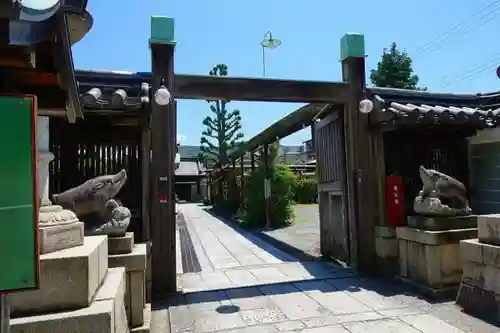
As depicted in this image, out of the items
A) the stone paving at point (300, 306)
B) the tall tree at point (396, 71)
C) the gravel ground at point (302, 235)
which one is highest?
the tall tree at point (396, 71)

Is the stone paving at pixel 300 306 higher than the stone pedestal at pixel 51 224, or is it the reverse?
the stone pedestal at pixel 51 224

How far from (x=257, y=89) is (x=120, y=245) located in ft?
11.6

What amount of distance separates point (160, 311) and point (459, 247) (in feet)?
14.3

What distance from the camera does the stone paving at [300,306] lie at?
421 cm

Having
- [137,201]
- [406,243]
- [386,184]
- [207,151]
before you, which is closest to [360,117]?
[386,184]

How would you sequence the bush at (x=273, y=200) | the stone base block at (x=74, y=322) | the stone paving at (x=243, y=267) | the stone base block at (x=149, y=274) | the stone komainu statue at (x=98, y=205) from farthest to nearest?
the bush at (x=273, y=200) → the stone paving at (x=243, y=267) → the stone base block at (x=149, y=274) → the stone komainu statue at (x=98, y=205) → the stone base block at (x=74, y=322)

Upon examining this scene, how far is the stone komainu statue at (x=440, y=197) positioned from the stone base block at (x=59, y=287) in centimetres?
482

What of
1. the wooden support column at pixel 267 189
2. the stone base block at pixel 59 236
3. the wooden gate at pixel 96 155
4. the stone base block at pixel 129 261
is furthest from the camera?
the wooden support column at pixel 267 189

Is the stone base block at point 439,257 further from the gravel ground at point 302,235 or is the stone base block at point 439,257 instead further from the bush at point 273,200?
the bush at point 273,200

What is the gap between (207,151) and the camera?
1369 inches

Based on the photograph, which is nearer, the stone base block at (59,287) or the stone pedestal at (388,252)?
the stone base block at (59,287)

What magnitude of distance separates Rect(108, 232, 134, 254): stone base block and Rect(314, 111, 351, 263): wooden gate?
4203 mm

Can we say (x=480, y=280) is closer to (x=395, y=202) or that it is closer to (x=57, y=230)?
(x=395, y=202)

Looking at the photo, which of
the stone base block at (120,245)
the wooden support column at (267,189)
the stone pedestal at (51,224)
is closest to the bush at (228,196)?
the wooden support column at (267,189)
